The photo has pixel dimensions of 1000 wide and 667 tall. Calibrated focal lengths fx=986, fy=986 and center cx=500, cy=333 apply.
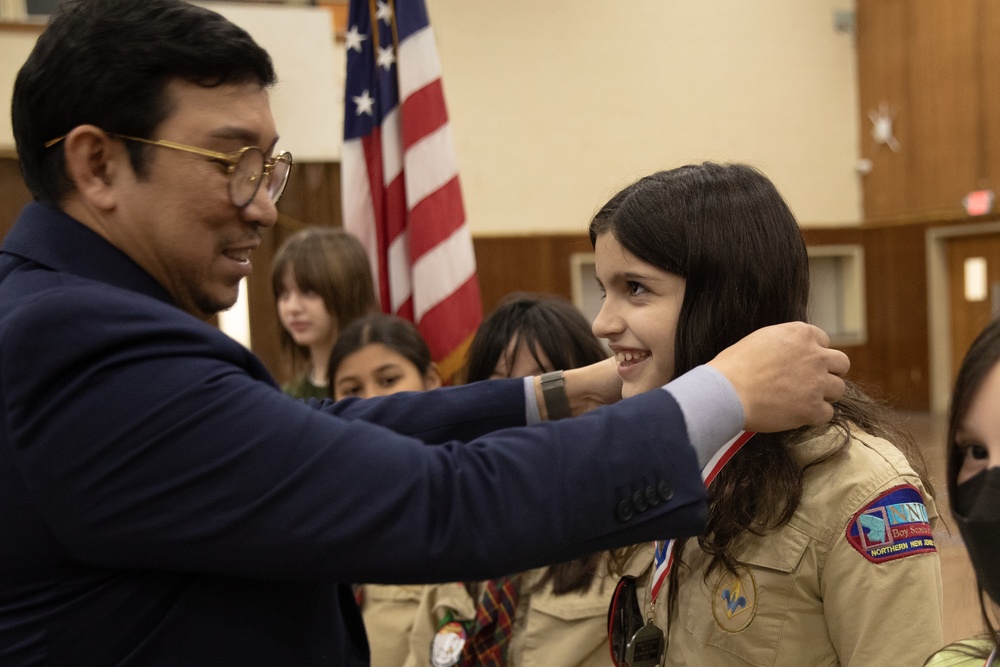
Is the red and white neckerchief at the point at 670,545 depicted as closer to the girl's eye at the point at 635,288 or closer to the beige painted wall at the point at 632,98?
the girl's eye at the point at 635,288

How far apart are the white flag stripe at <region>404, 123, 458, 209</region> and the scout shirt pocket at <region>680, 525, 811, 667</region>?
249 cm

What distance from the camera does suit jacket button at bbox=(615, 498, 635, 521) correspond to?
110 centimetres

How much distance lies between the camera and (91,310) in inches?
42.3

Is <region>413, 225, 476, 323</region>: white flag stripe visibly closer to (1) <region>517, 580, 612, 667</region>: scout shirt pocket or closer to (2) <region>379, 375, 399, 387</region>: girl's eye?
(2) <region>379, 375, 399, 387</region>: girl's eye

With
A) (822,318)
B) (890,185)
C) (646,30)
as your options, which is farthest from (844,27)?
(822,318)

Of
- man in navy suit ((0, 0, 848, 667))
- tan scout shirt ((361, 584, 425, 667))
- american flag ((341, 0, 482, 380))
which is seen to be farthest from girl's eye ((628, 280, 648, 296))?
american flag ((341, 0, 482, 380))

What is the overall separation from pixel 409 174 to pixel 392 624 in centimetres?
181

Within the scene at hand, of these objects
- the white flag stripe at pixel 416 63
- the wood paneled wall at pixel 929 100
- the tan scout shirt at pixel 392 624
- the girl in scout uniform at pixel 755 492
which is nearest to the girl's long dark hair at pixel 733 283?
the girl in scout uniform at pixel 755 492

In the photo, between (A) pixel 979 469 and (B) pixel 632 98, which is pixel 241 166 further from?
(B) pixel 632 98

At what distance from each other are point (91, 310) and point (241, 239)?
286mm

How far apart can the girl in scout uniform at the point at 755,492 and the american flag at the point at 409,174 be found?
6.86ft

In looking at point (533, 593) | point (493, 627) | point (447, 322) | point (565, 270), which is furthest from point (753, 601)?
point (565, 270)

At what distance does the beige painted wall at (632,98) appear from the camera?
10.0 m

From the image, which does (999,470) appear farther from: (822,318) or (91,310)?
(822,318)
